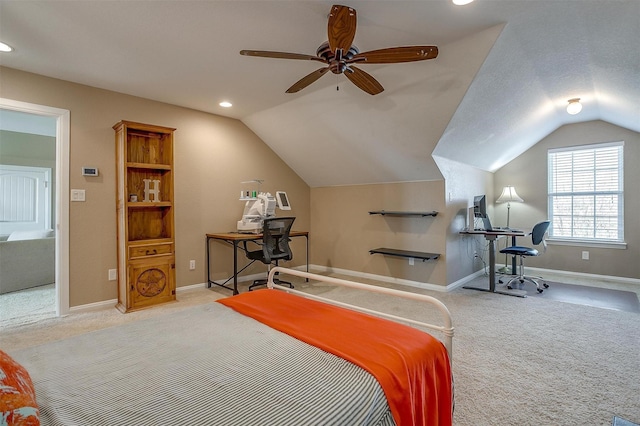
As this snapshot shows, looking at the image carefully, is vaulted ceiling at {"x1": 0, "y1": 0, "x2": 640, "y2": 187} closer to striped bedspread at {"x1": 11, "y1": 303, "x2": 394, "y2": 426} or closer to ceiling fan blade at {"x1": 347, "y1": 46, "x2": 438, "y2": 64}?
ceiling fan blade at {"x1": 347, "y1": 46, "x2": 438, "y2": 64}

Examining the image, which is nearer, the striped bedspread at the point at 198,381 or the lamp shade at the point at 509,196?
the striped bedspread at the point at 198,381

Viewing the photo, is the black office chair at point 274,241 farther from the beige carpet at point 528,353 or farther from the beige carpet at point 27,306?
the beige carpet at point 27,306

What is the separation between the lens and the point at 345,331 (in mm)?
1397

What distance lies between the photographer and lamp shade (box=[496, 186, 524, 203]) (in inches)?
209

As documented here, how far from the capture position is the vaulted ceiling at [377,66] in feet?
6.99

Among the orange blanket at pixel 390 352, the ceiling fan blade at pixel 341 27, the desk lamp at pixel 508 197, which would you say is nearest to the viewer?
the orange blanket at pixel 390 352

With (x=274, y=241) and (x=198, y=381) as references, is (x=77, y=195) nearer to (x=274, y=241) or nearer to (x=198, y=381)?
(x=274, y=241)

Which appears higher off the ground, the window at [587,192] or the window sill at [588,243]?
the window at [587,192]

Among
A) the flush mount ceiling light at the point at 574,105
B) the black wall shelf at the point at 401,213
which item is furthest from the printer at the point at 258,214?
the flush mount ceiling light at the point at 574,105

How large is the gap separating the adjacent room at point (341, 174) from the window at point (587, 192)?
0.09 feet

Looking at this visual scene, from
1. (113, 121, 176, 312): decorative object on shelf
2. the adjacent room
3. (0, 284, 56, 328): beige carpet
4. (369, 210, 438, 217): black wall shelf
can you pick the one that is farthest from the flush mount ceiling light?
(0, 284, 56, 328): beige carpet

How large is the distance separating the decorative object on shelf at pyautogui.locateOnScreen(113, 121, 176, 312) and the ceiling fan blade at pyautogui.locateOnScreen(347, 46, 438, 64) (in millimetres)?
2600

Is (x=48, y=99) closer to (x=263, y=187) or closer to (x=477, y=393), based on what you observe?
(x=263, y=187)

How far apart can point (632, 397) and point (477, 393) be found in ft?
2.99
